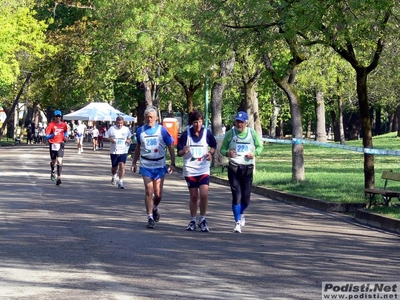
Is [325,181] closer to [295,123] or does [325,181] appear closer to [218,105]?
[295,123]

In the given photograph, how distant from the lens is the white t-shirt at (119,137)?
2430 cm

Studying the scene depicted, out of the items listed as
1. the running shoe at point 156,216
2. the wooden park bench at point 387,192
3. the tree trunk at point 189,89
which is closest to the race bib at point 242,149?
the running shoe at point 156,216

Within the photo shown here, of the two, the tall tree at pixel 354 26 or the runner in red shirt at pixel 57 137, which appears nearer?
the tall tree at pixel 354 26

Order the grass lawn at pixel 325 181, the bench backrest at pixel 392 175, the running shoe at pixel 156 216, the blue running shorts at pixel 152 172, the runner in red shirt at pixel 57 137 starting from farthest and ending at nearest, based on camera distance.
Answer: the runner in red shirt at pixel 57 137 → the grass lawn at pixel 325 181 → the bench backrest at pixel 392 175 → the running shoe at pixel 156 216 → the blue running shorts at pixel 152 172

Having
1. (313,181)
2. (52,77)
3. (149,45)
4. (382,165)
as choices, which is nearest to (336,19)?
(313,181)

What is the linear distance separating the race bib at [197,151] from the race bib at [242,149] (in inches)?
22.3

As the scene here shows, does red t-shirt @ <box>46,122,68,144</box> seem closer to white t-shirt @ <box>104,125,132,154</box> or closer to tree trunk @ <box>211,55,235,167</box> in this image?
white t-shirt @ <box>104,125,132,154</box>

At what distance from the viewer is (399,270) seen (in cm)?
1111

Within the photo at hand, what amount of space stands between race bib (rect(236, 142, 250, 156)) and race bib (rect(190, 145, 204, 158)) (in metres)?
0.57

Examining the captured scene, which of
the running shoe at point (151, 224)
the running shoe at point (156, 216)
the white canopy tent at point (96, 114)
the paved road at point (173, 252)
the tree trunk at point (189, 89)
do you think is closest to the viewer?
the paved road at point (173, 252)

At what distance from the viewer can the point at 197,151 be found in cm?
1472

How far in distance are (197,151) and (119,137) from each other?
32.5ft

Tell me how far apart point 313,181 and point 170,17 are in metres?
10.5

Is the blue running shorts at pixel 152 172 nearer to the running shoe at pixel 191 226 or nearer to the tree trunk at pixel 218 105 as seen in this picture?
the running shoe at pixel 191 226
